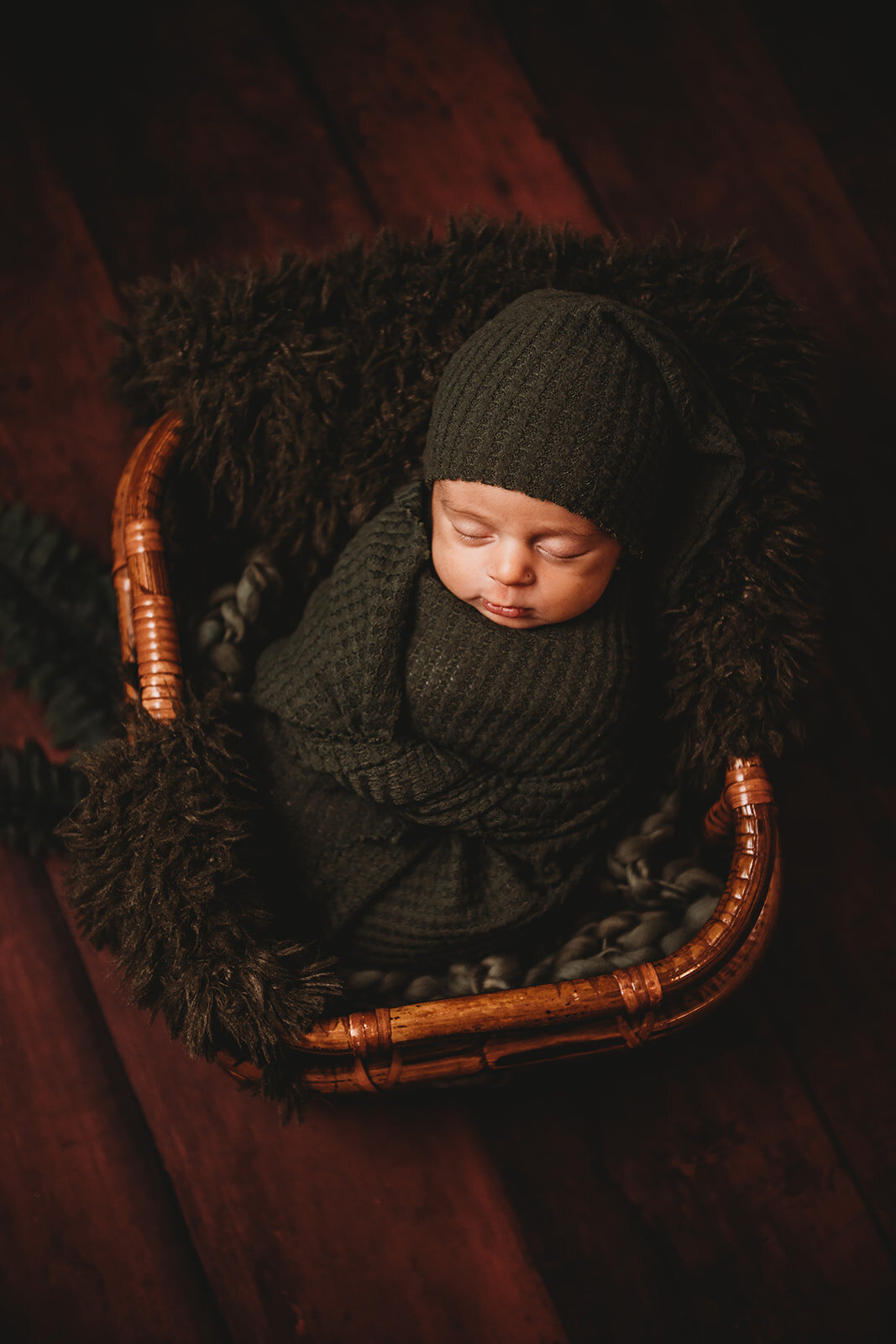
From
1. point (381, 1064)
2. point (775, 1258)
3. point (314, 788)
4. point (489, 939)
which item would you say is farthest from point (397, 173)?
point (775, 1258)

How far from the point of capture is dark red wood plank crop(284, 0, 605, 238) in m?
1.37

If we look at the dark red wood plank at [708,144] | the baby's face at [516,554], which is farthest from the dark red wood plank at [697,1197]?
the dark red wood plank at [708,144]

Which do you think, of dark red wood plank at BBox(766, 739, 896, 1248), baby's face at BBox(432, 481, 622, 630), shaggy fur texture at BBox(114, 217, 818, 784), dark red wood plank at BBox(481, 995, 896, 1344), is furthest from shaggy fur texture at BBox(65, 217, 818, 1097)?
dark red wood plank at BBox(481, 995, 896, 1344)

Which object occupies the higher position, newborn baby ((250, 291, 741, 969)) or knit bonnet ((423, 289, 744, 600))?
knit bonnet ((423, 289, 744, 600))

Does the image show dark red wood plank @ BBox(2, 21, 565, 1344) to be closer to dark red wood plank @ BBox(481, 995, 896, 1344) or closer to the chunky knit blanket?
dark red wood plank @ BBox(481, 995, 896, 1344)

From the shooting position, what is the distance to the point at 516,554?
90 centimetres

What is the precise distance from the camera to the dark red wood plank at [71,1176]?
1156mm

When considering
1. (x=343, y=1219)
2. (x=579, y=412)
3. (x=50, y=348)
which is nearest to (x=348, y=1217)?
(x=343, y=1219)

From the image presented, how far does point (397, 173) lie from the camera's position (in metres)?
1.38

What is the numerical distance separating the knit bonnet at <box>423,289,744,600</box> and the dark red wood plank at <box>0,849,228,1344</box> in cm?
84

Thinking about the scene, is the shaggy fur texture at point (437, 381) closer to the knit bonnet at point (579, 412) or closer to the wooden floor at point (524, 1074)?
the knit bonnet at point (579, 412)

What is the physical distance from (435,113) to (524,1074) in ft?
4.48

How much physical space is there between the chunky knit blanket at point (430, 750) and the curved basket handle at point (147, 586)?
0.38ft

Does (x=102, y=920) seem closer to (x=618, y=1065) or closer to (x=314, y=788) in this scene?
(x=314, y=788)
